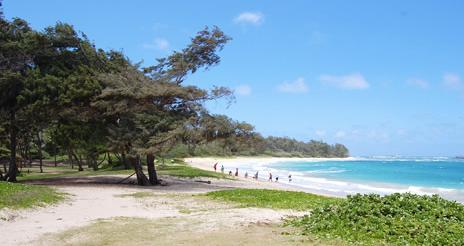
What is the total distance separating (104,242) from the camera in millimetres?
10508

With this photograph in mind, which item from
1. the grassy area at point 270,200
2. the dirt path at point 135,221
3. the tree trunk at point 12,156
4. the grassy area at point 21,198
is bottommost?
the dirt path at point 135,221

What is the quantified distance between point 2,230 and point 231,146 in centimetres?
1627

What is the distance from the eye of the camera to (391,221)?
10828 millimetres

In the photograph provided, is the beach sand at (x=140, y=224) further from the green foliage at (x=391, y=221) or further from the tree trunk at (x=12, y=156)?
the tree trunk at (x=12, y=156)

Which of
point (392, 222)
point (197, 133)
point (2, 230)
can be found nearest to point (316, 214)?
point (392, 222)

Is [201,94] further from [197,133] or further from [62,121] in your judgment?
[62,121]

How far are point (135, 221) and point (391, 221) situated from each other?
703cm

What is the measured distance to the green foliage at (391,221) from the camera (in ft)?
31.9

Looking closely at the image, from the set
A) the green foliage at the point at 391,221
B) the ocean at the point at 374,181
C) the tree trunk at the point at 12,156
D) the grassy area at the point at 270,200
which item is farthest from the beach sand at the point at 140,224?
the ocean at the point at 374,181

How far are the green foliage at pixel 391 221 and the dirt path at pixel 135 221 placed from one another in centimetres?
116

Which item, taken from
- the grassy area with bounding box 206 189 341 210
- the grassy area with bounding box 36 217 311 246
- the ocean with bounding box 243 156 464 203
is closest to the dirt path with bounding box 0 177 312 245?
the grassy area with bounding box 36 217 311 246

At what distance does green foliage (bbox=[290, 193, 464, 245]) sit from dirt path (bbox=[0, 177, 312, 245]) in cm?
116

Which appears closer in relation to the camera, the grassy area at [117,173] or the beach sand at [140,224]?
the beach sand at [140,224]

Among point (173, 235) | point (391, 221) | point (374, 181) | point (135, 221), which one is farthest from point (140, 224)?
point (374, 181)
